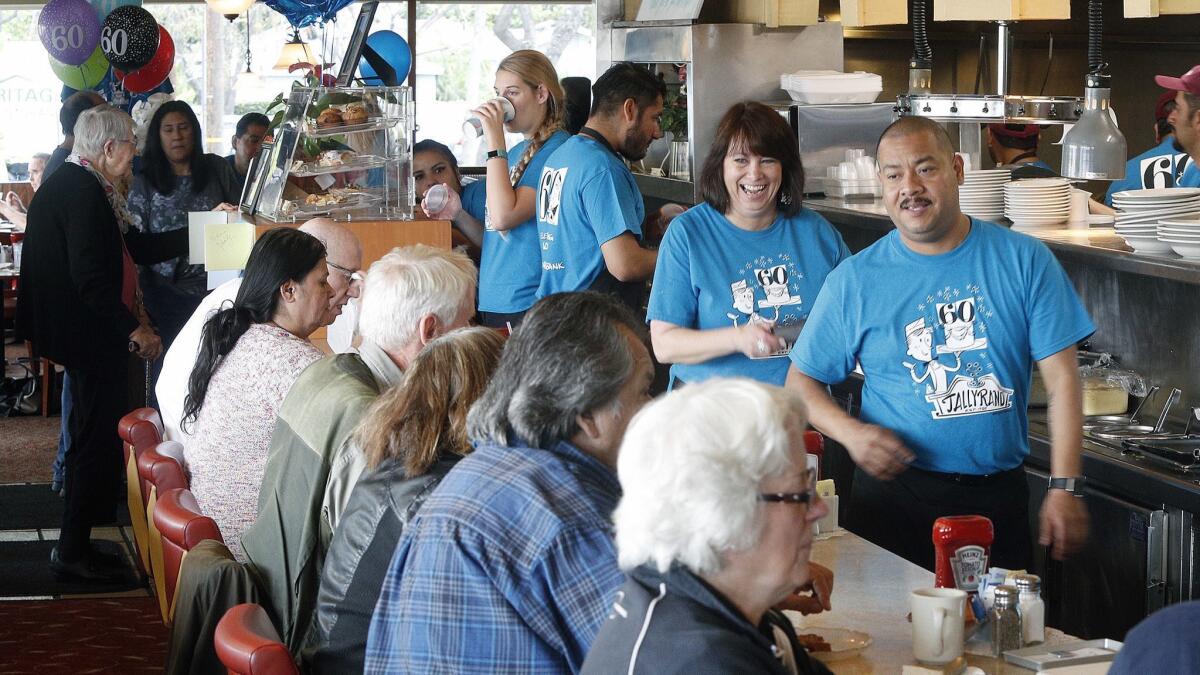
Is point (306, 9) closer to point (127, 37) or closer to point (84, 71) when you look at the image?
point (127, 37)

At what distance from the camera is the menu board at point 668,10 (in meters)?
6.25

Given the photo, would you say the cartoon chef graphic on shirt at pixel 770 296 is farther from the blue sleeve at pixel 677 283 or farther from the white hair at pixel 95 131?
the white hair at pixel 95 131

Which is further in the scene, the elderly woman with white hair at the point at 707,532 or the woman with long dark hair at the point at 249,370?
the woman with long dark hair at the point at 249,370

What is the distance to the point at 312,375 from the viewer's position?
304 cm

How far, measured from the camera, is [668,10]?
6566 mm

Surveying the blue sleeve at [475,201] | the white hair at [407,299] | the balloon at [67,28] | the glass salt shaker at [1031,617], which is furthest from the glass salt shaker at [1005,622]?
the balloon at [67,28]

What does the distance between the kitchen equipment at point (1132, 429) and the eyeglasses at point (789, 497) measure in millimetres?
2621

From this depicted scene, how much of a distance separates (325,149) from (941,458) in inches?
101

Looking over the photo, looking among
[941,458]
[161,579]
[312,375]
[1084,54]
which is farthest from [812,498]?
[1084,54]

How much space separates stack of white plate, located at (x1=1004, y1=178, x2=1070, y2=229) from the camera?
4609 millimetres

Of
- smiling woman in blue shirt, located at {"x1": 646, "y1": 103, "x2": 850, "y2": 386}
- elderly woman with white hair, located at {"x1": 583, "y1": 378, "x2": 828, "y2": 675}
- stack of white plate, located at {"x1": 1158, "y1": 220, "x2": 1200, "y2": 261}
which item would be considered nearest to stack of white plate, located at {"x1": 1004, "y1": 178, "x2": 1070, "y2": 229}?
stack of white plate, located at {"x1": 1158, "y1": 220, "x2": 1200, "y2": 261}

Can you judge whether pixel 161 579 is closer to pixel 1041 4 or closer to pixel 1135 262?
pixel 1135 262

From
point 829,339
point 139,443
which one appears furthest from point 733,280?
point 139,443

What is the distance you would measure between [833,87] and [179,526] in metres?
3.94
